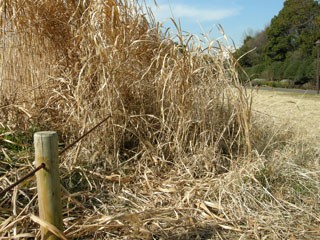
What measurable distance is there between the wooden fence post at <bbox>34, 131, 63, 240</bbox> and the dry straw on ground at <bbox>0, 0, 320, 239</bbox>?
0.98 feet

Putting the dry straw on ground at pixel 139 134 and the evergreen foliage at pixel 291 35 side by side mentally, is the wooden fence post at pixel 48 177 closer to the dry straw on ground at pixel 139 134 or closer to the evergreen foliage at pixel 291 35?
the dry straw on ground at pixel 139 134

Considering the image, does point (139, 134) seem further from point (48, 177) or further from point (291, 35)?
Result: point (291, 35)

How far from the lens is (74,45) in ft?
9.28

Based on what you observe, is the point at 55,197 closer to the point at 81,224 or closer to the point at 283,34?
the point at 81,224

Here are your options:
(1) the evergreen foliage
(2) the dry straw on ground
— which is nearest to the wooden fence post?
(2) the dry straw on ground

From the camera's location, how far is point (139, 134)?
2525 millimetres

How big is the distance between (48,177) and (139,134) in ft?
4.04

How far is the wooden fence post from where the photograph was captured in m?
1.30

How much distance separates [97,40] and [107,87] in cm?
33

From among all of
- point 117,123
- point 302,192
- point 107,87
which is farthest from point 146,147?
point 302,192

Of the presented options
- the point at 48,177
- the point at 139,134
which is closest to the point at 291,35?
the point at 139,134

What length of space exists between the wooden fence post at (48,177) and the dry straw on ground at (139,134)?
298 mm

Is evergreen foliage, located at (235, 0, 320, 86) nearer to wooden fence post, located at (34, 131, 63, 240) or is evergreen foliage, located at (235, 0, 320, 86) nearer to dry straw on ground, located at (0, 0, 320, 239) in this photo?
dry straw on ground, located at (0, 0, 320, 239)

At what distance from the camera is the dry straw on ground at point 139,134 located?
1877 millimetres
